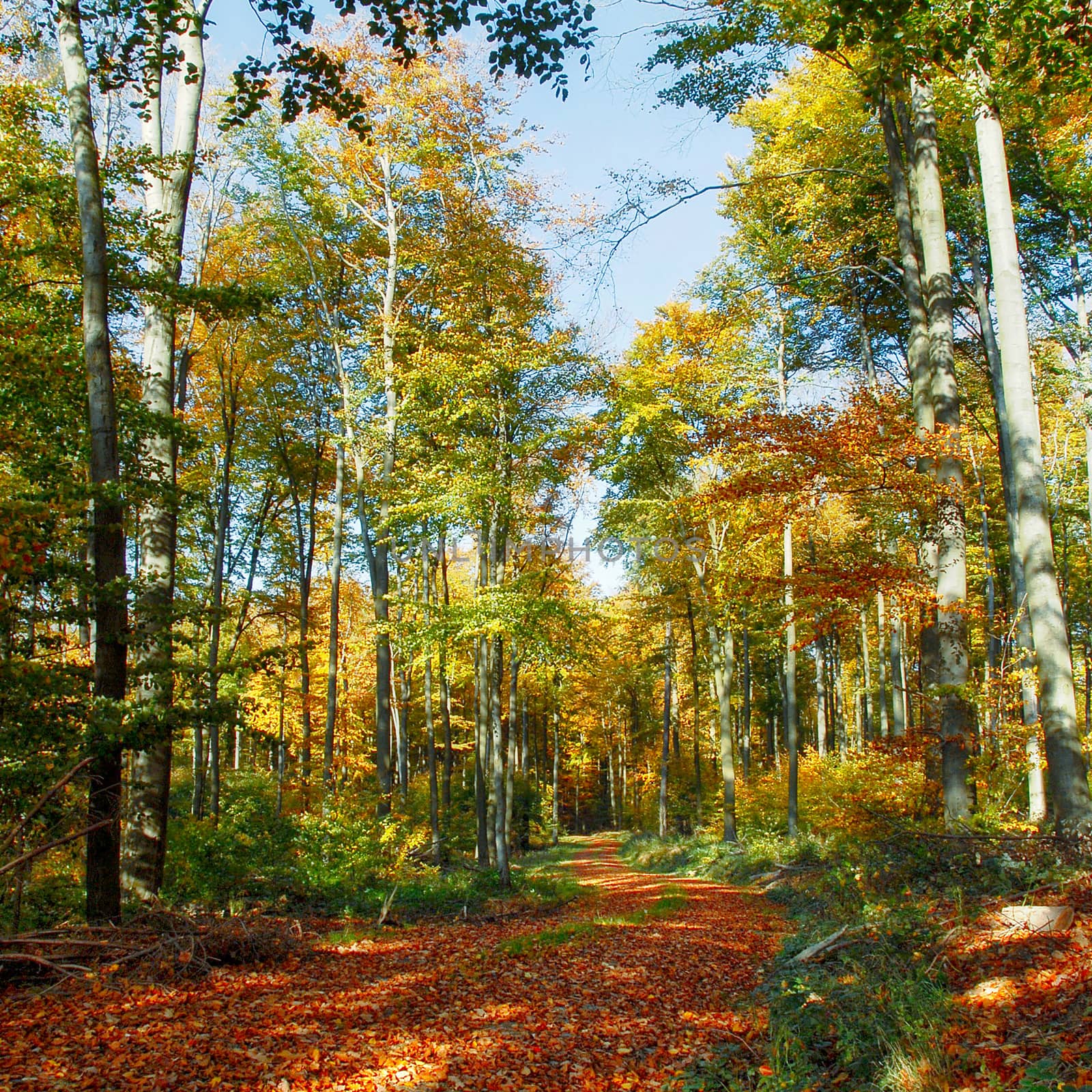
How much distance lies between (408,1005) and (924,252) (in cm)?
957

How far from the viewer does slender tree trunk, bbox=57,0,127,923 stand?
5629 mm

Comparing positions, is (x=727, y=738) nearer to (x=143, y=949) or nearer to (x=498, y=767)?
(x=498, y=767)

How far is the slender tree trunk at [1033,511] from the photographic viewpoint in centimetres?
625

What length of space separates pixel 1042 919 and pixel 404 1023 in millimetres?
4054

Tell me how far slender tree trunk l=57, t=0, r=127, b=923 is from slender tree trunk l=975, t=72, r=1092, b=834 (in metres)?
7.61

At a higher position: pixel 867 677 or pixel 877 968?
pixel 867 677

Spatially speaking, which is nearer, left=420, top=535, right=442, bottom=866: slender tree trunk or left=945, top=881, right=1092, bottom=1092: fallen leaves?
left=945, top=881, right=1092, bottom=1092: fallen leaves

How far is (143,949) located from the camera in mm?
4980

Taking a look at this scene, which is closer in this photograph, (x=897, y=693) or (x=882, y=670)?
(x=897, y=693)

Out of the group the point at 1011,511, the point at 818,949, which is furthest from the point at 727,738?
the point at 818,949

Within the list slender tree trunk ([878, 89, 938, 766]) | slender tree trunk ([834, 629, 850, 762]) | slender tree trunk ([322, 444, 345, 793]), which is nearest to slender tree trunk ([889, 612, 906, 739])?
slender tree trunk ([834, 629, 850, 762])

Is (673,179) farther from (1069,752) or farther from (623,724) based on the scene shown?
(623,724)

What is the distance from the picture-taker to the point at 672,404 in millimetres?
17344

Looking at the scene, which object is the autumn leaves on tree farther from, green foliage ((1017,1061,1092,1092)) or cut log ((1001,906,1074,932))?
green foliage ((1017,1061,1092,1092))
